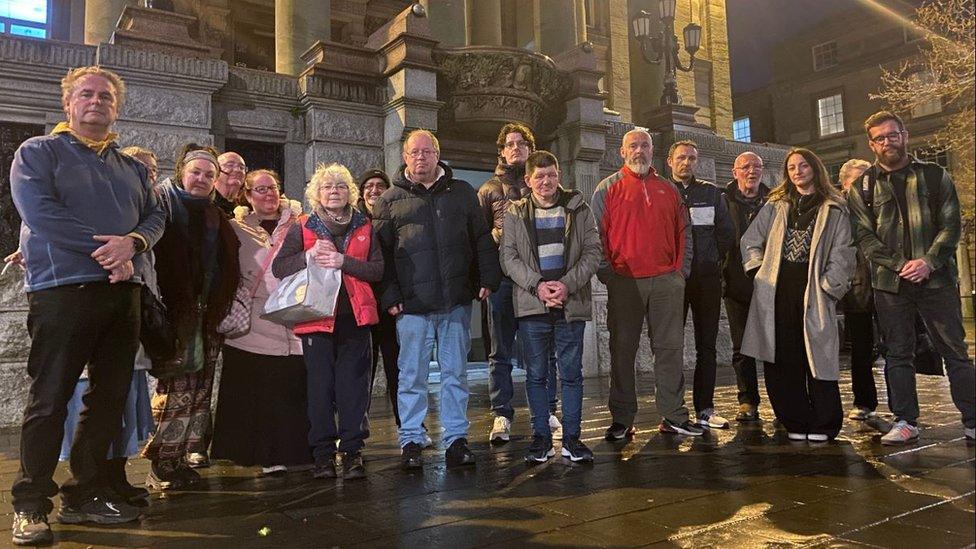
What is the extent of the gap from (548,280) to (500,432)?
1.29 m

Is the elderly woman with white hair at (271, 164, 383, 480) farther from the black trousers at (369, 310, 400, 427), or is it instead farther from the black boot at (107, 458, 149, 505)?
the black trousers at (369, 310, 400, 427)

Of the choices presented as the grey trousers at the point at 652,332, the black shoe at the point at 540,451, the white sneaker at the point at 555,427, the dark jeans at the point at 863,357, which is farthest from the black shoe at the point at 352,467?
the dark jeans at the point at 863,357

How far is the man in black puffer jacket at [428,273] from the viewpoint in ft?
14.2

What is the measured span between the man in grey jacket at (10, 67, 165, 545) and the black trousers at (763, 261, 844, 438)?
3.94 meters

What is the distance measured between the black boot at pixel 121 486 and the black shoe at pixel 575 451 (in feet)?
7.66

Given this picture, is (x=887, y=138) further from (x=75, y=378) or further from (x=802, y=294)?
(x=75, y=378)

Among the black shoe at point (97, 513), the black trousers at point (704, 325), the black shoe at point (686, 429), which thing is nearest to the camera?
the black shoe at point (97, 513)

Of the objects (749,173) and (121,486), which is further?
(749,173)

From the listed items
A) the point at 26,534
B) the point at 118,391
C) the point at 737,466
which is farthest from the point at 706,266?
the point at 26,534

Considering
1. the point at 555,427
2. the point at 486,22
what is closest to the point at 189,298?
the point at 555,427

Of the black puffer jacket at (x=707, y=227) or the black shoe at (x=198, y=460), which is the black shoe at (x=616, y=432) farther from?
the black shoe at (x=198, y=460)

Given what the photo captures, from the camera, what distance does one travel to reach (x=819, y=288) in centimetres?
466

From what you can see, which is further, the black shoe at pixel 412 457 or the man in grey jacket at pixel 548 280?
the man in grey jacket at pixel 548 280

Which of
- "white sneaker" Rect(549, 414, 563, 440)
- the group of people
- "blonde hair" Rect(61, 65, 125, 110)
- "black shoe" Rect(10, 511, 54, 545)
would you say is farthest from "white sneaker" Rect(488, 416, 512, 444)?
"blonde hair" Rect(61, 65, 125, 110)
